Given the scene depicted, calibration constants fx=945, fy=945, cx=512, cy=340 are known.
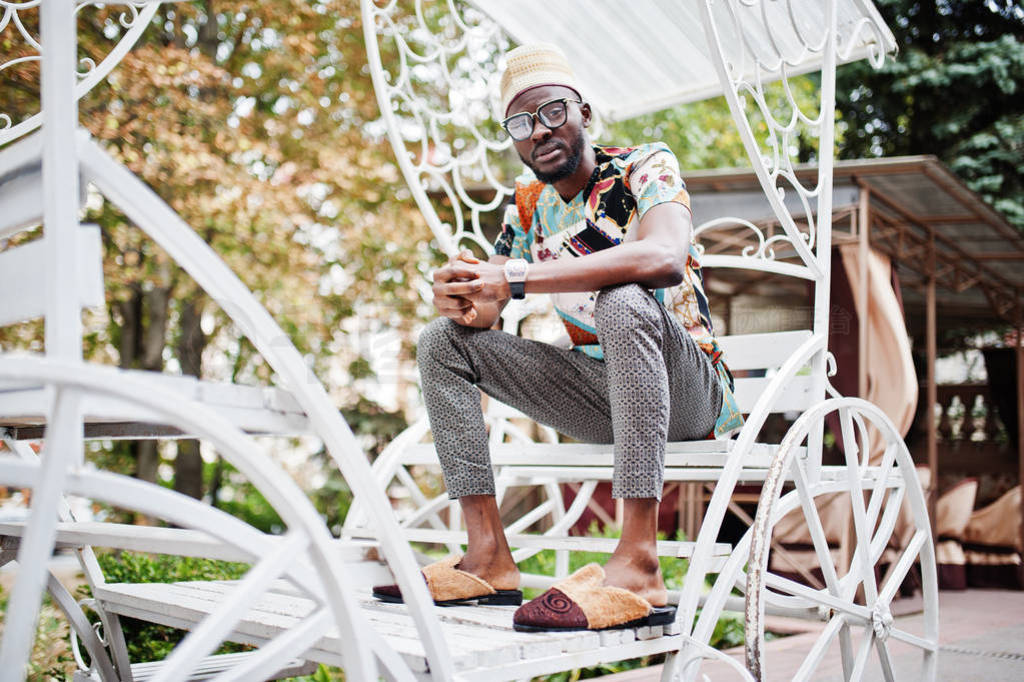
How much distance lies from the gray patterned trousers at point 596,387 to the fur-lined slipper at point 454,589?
0.59 ft

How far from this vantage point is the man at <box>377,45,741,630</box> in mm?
1799

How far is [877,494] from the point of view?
2.63 meters

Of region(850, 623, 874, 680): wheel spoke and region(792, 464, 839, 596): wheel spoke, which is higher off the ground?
region(792, 464, 839, 596): wheel spoke

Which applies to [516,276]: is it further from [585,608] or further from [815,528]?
[815,528]

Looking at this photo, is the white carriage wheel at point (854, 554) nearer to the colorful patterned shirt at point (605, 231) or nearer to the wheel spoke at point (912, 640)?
the wheel spoke at point (912, 640)

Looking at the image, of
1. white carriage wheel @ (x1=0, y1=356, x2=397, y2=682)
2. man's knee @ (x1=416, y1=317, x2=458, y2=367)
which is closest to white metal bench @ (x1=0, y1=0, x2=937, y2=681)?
white carriage wheel @ (x1=0, y1=356, x2=397, y2=682)

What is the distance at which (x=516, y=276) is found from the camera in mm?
1872

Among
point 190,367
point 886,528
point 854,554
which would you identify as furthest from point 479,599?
point 190,367

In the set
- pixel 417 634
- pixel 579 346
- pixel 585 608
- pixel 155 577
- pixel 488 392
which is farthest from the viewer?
pixel 155 577

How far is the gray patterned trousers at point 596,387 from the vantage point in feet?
5.98

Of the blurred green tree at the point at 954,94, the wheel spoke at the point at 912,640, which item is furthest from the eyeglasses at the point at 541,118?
the blurred green tree at the point at 954,94

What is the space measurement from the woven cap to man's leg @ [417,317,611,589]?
598 millimetres

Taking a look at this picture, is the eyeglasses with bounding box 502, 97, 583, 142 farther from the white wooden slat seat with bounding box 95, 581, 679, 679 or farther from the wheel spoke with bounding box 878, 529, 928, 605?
the wheel spoke with bounding box 878, 529, 928, 605

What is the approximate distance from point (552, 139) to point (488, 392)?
2.02 feet
